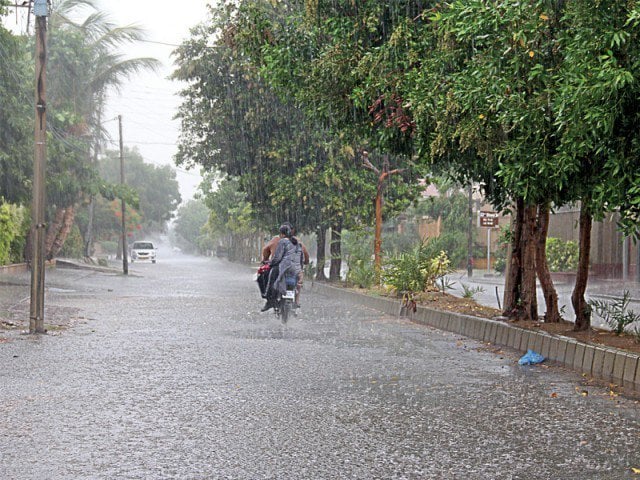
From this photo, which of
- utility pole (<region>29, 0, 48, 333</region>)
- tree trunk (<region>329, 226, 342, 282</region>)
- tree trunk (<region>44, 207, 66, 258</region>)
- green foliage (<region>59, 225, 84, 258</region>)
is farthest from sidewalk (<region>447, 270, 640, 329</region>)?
green foliage (<region>59, 225, 84, 258</region>)

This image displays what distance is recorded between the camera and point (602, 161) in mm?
10578

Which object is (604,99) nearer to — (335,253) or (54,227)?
(335,253)

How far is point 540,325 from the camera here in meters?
13.6

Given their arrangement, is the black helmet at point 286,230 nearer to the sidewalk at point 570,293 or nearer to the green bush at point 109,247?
the sidewalk at point 570,293

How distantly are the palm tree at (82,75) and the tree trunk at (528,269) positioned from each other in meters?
29.1

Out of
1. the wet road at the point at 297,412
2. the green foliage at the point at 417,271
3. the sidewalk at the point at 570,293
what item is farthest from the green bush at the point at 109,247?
the wet road at the point at 297,412

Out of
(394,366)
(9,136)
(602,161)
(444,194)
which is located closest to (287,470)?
(394,366)

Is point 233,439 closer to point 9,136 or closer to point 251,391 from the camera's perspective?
point 251,391

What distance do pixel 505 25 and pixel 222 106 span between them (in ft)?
73.8

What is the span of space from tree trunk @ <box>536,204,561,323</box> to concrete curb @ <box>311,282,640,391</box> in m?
0.80

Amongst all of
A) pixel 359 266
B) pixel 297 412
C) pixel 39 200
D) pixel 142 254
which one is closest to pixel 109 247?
pixel 142 254

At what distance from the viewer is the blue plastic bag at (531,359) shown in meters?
11.1

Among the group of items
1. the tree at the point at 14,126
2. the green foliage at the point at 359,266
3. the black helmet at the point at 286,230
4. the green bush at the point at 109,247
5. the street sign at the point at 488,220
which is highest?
the tree at the point at 14,126

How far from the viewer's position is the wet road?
5.82 meters
